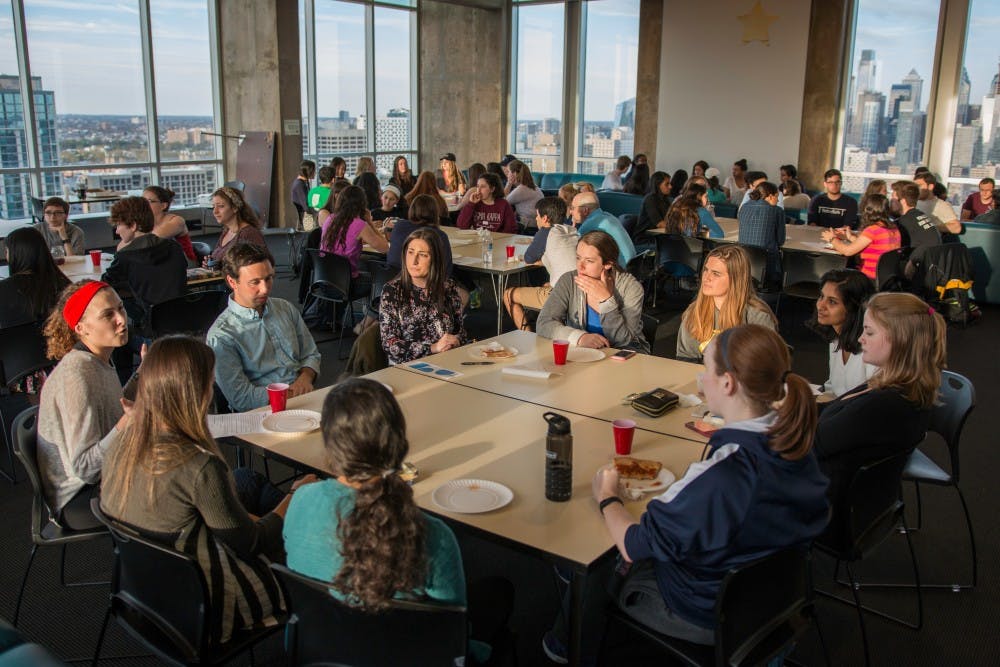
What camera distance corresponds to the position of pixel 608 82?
1484cm

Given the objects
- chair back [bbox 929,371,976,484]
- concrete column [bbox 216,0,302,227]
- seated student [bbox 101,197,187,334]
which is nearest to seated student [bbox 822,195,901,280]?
chair back [bbox 929,371,976,484]

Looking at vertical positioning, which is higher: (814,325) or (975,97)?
(975,97)

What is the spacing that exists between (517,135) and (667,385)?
13.0m

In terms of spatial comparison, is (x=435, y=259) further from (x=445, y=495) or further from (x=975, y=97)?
(x=975, y=97)

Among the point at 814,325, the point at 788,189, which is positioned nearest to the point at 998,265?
the point at 788,189

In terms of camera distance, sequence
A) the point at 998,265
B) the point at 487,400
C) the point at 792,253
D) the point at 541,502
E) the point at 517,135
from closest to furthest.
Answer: the point at 541,502 → the point at 487,400 → the point at 792,253 → the point at 998,265 → the point at 517,135

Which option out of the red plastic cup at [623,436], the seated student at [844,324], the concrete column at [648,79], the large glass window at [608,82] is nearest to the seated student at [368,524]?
the red plastic cup at [623,436]

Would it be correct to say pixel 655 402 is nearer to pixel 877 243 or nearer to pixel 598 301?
pixel 598 301

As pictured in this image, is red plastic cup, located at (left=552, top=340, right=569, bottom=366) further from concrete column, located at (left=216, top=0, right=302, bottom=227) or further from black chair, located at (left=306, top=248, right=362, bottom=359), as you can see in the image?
concrete column, located at (left=216, top=0, right=302, bottom=227)

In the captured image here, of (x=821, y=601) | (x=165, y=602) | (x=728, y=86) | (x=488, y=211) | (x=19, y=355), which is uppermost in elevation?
(x=728, y=86)

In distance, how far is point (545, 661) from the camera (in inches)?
118

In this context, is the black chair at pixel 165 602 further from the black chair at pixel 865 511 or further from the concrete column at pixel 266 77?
the concrete column at pixel 266 77

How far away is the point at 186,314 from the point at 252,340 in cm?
155

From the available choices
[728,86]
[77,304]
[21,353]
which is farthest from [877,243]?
[728,86]
